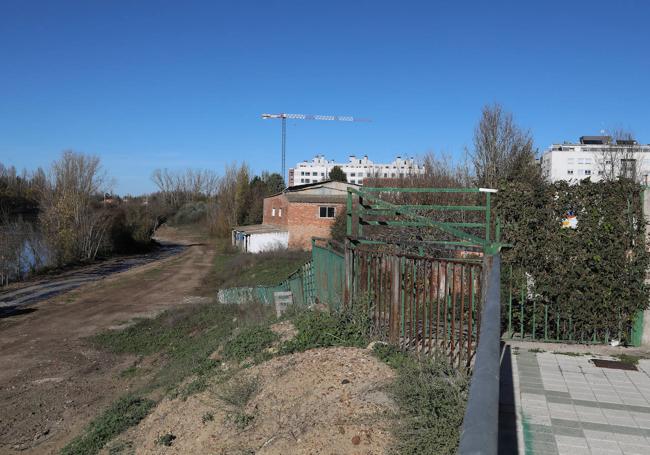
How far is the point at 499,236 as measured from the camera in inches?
261

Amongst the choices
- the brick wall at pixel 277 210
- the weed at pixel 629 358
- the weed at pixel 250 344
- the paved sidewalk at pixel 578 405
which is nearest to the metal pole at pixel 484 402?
the paved sidewalk at pixel 578 405

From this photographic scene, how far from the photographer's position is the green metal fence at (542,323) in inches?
247

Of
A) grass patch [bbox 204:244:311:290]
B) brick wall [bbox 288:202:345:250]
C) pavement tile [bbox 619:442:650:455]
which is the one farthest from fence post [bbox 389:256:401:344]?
brick wall [bbox 288:202:345:250]

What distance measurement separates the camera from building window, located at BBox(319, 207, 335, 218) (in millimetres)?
38559

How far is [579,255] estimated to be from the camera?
6.23 metres

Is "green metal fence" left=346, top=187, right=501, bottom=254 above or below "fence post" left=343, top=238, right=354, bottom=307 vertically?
above

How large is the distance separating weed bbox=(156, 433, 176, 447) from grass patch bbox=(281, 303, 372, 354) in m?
1.69

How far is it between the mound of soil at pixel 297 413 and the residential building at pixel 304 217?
30780 mm

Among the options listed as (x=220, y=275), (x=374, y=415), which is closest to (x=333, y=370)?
(x=374, y=415)

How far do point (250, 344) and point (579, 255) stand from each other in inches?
A: 181

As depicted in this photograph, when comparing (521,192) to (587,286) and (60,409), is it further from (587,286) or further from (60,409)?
(60,409)

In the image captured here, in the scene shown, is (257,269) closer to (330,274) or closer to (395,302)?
(330,274)

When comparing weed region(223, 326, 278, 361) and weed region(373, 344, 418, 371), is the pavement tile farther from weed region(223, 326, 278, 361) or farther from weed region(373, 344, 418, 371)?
weed region(223, 326, 278, 361)

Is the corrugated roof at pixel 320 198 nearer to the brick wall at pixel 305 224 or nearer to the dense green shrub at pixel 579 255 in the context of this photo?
the brick wall at pixel 305 224
